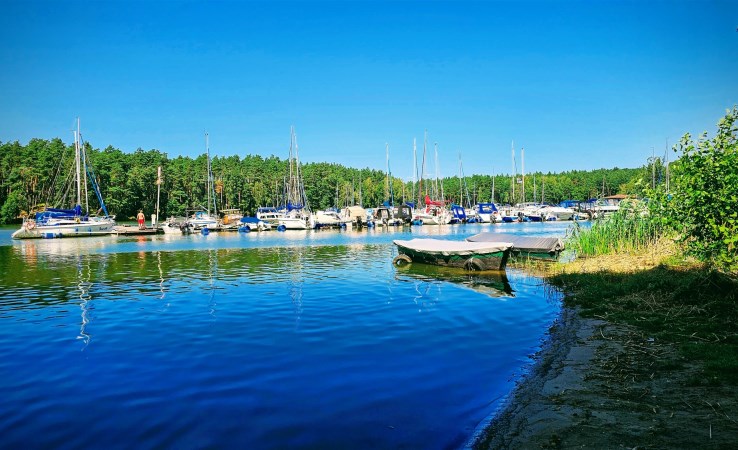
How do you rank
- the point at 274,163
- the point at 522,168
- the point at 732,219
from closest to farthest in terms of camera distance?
the point at 732,219 < the point at 522,168 < the point at 274,163

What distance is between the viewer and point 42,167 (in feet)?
329

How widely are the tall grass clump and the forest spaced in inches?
2064

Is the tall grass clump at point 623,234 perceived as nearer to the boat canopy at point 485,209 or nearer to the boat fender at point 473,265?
the boat fender at point 473,265

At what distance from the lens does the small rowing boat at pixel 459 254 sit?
950 inches

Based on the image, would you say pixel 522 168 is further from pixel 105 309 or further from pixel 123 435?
pixel 123 435

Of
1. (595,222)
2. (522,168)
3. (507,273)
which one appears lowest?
(507,273)

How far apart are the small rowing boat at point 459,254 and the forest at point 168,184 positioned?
5581cm

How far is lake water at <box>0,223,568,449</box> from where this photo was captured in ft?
23.7

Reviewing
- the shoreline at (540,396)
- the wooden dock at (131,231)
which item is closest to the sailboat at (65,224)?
the wooden dock at (131,231)

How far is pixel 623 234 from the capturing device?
24250mm

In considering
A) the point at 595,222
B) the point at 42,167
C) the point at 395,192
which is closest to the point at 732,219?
the point at 595,222

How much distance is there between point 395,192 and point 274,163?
144ft

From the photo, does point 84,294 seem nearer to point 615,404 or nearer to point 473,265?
point 473,265

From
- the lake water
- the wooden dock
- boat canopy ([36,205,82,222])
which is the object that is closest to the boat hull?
boat canopy ([36,205,82,222])
